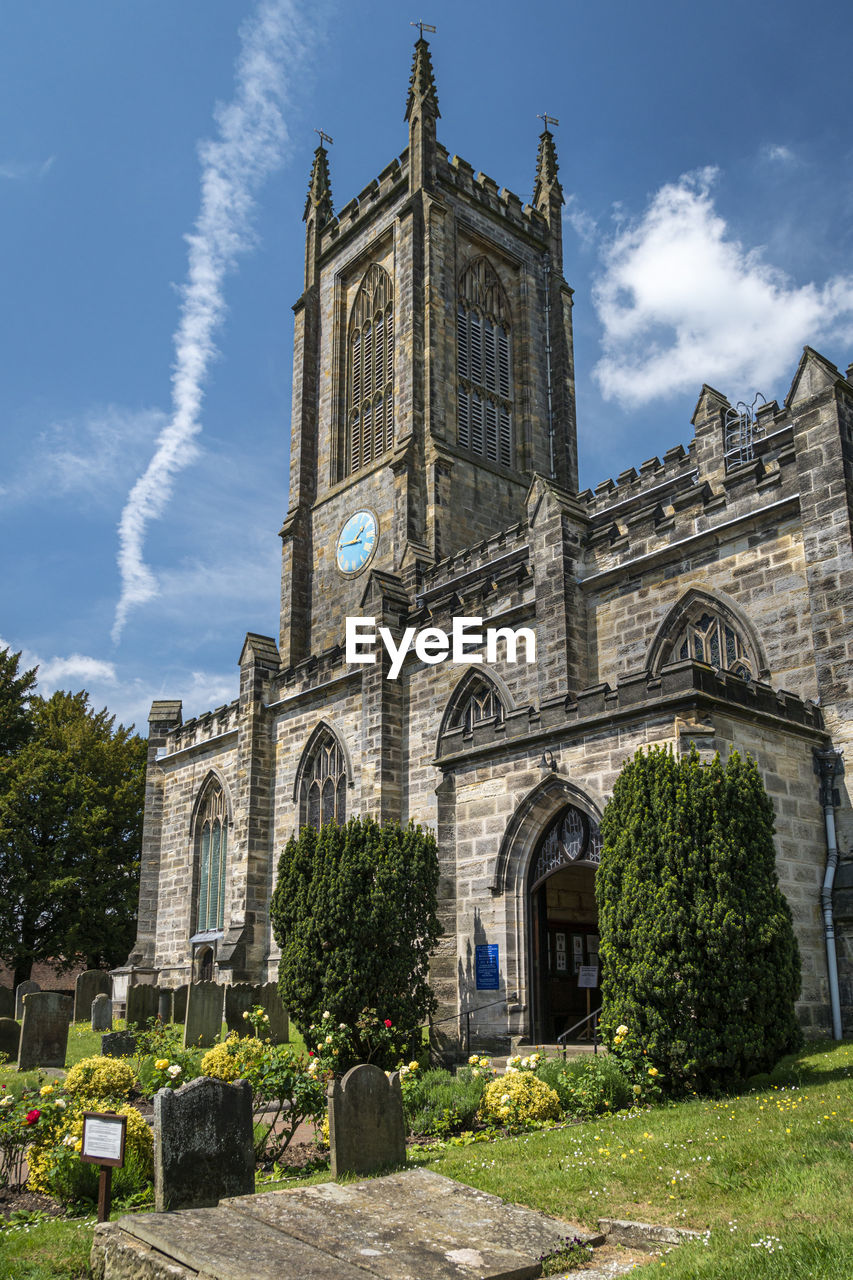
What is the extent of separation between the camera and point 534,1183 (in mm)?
7773

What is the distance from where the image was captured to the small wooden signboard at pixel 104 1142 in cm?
680

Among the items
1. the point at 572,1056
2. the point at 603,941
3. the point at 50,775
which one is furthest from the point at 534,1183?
the point at 50,775

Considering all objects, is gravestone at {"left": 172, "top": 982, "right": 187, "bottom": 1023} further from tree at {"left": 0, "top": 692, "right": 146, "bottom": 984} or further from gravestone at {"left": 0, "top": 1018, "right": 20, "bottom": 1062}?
tree at {"left": 0, "top": 692, "right": 146, "bottom": 984}

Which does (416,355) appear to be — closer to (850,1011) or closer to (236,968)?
(236,968)

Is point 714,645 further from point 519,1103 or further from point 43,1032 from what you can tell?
point 43,1032

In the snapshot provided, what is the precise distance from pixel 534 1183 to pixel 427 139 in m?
35.0

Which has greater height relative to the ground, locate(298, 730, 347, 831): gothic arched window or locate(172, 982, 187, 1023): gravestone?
locate(298, 730, 347, 831): gothic arched window

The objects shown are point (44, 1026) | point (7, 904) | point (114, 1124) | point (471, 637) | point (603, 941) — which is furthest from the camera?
point (7, 904)

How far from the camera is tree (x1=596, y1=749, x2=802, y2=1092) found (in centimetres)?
1102

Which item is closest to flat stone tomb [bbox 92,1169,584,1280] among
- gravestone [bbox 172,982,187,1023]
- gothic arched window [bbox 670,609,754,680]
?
gothic arched window [bbox 670,609,754,680]

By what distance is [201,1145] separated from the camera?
746cm

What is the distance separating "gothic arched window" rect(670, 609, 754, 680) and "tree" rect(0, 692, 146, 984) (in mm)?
26405

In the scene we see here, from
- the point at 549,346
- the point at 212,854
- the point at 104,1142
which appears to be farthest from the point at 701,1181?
the point at 549,346

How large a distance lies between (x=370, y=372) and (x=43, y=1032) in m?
25.7
